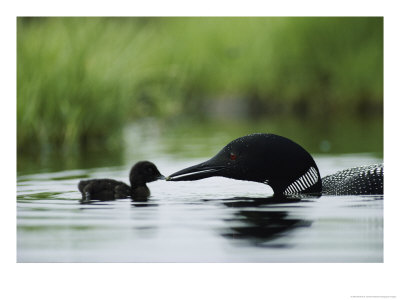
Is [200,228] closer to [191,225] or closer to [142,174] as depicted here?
[191,225]

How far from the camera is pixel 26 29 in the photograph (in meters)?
7.27

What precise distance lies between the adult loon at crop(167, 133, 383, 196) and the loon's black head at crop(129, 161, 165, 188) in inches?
20.4

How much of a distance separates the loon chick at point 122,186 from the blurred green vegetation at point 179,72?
5.55ft

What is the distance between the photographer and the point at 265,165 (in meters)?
4.43

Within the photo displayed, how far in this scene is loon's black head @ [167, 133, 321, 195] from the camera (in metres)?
4.39

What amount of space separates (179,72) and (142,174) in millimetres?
6341

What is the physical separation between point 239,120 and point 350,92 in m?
2.33

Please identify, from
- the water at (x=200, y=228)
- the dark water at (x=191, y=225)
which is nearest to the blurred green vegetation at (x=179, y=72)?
the dark water at (x=191, y=225)

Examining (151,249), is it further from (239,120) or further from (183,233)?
(239,120)

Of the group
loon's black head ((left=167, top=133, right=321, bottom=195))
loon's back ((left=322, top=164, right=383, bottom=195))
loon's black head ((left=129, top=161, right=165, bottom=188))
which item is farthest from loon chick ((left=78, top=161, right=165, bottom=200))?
loon's back ((left=322, top=164, right=383, bottom=195))

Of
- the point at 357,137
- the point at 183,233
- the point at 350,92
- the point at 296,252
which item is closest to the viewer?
the point at 296,252

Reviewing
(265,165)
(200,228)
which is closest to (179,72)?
(265,165)

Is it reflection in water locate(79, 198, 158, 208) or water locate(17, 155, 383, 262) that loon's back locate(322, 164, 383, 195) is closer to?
water locate(17, 155, 383, 262)
